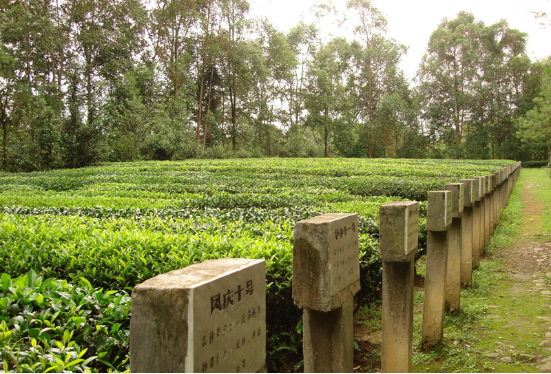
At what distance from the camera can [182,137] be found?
2880 cm

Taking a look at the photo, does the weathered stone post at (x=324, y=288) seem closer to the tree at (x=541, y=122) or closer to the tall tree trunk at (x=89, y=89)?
the tall tree trunk at (x=89, y=89)

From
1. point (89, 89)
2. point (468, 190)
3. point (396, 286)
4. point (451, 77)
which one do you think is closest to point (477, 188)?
point (468, 190)

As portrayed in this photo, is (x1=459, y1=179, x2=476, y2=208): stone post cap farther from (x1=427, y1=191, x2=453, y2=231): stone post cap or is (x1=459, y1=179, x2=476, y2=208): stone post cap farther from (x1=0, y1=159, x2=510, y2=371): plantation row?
(x1=427, y1=191, x2=453, y2=231): stone post cap

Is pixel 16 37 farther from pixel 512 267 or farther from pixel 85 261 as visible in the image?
pixel 512 267

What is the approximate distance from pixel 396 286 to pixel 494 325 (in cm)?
222

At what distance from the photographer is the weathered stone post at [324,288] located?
68.7 inches

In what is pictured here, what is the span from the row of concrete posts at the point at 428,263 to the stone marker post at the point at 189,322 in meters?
1.35

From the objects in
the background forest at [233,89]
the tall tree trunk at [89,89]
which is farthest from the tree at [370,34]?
the tall tree trunk at [89,89]

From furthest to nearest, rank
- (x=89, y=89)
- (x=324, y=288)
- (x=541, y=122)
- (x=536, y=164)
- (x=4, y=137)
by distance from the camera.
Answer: (x=536, y=164), (x=541, y=122), (x=89, y=89), (x=4, y=137), (x=324, y=288)

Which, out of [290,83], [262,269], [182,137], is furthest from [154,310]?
[290,83]

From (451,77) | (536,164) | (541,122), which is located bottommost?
(536,164)

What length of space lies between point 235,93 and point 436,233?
1357 inches

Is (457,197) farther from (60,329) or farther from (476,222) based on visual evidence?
(60,329)

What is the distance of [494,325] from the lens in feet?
12.8
